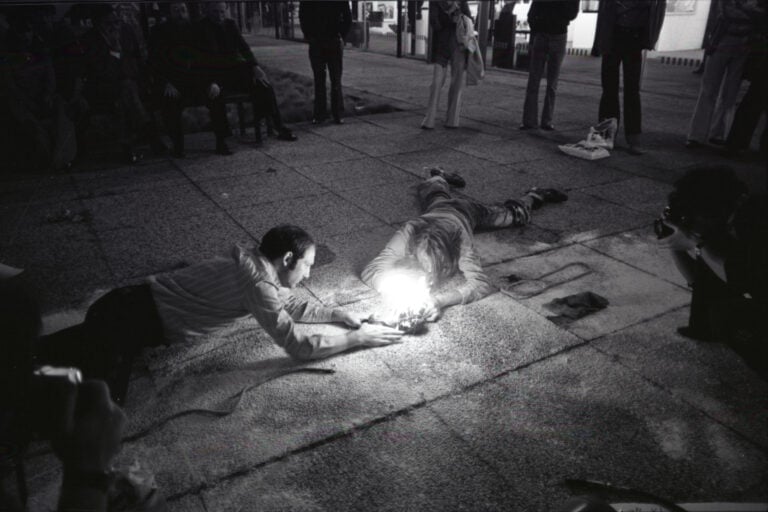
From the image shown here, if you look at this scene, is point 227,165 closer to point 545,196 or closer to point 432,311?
point 545,196

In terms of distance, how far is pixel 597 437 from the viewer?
268 cm

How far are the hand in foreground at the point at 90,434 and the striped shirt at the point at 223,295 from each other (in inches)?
57.8

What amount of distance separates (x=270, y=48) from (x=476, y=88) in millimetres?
11701

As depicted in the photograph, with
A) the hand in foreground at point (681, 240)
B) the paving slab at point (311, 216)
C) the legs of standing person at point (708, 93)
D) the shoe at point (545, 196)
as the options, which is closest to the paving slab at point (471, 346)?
the hand in foreground at point (681, 240)

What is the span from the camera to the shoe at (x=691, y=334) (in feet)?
11.2

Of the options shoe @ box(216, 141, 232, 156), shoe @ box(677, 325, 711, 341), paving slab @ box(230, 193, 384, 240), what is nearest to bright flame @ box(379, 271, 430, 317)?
→ paving slab @ box(230, 193, 384, 240)

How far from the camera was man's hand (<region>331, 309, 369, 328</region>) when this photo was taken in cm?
349

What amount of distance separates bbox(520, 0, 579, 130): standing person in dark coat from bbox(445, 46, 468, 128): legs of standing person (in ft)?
3.39

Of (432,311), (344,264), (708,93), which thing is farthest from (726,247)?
(708,93)

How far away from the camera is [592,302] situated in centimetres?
385

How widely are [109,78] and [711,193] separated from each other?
6659 millimetres

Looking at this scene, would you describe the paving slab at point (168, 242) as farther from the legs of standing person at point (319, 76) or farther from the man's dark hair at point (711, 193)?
the legs of standing person at point (319, 76)

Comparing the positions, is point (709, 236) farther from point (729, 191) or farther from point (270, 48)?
point (270, 48)

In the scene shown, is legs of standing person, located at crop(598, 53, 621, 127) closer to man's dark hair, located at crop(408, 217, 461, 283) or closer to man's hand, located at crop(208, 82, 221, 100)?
man's dark hair, located at crop(408, 217, 461, 283)
